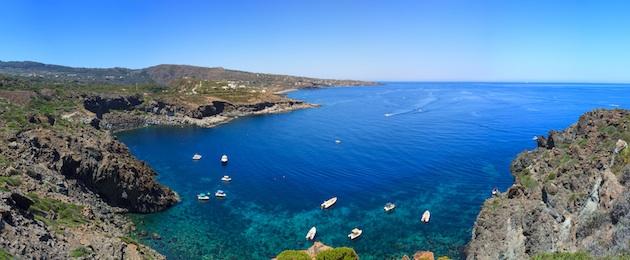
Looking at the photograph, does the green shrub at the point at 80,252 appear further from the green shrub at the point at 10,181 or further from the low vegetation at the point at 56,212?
the green shrub at the point at 10,181

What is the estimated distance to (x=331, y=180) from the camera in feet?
252

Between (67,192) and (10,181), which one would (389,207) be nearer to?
(67,192)

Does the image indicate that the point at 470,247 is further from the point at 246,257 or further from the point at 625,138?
the point at 246,257

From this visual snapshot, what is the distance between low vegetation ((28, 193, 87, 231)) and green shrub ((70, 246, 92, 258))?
15.2 feet

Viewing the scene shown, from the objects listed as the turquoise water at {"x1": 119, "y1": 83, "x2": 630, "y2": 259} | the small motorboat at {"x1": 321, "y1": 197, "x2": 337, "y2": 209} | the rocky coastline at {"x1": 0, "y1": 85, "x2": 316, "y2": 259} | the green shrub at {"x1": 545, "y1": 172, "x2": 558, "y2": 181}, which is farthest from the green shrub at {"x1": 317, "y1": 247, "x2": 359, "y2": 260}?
the green shrub at {"x1": 545, "y1": 172, "x2": 558, "y2": 181}

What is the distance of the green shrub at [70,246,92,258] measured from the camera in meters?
34.1

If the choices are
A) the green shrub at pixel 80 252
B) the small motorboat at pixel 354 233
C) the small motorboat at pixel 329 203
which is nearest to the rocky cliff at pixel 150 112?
the small motorboat at pixel 329 203

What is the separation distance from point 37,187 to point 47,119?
30.5 metres

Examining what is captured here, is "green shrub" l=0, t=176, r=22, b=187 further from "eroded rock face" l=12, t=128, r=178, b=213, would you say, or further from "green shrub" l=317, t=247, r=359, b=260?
"green shrub" l=317, t=247, r=359, b=260

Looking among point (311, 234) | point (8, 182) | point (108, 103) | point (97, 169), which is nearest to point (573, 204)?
point (311, 234)

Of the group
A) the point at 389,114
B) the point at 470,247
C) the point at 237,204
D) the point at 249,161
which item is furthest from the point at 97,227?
the point at 389,114

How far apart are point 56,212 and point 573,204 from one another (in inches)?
2045

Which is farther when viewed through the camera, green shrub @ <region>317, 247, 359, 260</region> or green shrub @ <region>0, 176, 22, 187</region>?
green shrub @ <region>0, 176, 22, 187</region>

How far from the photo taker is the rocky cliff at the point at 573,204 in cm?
2883
